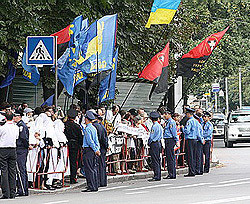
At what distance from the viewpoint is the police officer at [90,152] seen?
625 inches

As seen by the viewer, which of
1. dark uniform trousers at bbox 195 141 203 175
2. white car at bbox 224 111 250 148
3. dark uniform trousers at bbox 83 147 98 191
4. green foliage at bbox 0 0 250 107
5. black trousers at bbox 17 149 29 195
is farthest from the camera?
white car at bbox 224 111 250 148

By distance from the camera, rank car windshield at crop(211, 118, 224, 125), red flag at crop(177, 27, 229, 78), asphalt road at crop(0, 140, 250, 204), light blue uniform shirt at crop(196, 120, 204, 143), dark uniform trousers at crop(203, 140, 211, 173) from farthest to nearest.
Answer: car windshield at crop(211, 118, 224, 125) → red flag at crop(177, 27, 229, 78) → dark uniform trousers at crop(203, 140, 211, 173) → light blue uniform shirt at crop(196, 120, 204, 143) → asphalt road at crop(0, 140, 250, 204)

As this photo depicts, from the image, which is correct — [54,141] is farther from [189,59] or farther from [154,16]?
[189,59]

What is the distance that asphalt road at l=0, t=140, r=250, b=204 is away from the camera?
13391 millimetres

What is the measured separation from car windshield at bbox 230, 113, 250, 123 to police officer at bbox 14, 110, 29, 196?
20.5 meters

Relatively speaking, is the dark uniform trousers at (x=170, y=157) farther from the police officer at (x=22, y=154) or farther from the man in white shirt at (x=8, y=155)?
the man in white shirt at (x=8, y=155)

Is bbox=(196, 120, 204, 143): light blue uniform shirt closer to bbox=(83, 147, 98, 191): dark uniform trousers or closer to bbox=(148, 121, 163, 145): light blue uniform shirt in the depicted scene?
bbox=(148, 121, 163, 145): light blue uniform shirt

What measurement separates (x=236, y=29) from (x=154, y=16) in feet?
80.0

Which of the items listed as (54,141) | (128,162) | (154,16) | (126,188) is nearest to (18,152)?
(54,141)

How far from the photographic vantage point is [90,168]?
627 inches

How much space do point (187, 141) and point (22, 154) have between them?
6.00 meters

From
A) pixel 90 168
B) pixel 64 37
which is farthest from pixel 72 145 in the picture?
pixel 64 37

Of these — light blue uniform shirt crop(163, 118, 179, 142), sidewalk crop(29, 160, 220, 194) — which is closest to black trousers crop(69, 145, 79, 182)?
sidewalk crop(29, 160, 220, 194)

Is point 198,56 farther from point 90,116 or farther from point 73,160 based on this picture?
point 90,116
